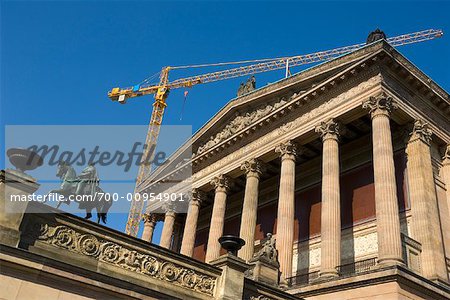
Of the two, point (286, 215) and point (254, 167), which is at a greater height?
point (254, 167)

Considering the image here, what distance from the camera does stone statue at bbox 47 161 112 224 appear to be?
47.2 feet

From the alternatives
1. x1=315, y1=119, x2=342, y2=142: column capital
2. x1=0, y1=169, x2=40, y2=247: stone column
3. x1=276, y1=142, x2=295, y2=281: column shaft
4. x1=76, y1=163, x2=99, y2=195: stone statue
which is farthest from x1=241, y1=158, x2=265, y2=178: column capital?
x1=0, y1=169, x2=40, y2=247: stone column

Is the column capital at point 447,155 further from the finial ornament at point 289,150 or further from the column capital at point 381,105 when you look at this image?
the finial ornament at point 289,150

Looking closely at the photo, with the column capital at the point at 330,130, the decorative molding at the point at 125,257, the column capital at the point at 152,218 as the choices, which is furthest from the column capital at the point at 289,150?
the column capital at the point at 152,218

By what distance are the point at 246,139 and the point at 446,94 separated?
525 inches

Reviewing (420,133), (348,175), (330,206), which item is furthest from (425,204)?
(348,175)

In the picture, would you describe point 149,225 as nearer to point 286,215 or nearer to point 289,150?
point 289,150

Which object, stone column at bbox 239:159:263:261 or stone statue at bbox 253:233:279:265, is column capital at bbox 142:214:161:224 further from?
stone statue at bbox 253:233:279:265

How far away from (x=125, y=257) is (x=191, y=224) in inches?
Result: 948

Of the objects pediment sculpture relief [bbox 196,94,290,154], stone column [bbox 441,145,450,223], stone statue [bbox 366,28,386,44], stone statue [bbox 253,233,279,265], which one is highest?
stone statue [bbox 366,28,386,44]

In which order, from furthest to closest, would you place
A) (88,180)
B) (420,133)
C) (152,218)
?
(152,218)
(420,133)
(88,180)

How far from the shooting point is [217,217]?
1293 inches

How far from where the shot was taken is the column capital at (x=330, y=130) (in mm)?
26497

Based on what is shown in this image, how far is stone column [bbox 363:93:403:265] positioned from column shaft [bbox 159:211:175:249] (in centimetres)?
2031
